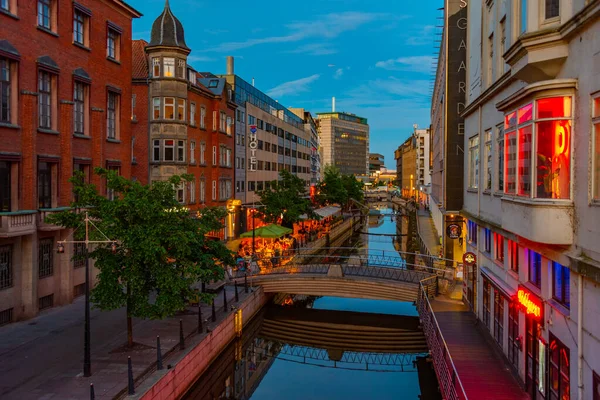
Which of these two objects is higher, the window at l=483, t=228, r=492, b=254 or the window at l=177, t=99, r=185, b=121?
the window at l=177, t=99, r=185, b=121

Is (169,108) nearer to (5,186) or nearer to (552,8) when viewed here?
(5,186)

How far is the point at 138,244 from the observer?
1697cm

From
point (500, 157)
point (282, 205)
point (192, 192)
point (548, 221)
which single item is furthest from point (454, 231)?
point (282, 205)

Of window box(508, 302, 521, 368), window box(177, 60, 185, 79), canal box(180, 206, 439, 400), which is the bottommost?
canal box(180, 206, 439, 400)

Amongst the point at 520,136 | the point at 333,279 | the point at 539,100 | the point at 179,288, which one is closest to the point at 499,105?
the point at 520,136

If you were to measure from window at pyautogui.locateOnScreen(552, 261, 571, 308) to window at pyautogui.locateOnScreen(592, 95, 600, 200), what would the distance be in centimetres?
261

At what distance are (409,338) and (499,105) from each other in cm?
1644

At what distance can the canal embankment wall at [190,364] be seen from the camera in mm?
14875

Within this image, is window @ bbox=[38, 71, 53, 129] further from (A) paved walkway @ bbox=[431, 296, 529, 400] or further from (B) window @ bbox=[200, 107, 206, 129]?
(A) paved walkway @ bbox=[431, 296, 529, 400]

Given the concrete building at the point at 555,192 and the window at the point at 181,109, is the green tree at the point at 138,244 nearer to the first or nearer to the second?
the concrete building at the point at 555,192

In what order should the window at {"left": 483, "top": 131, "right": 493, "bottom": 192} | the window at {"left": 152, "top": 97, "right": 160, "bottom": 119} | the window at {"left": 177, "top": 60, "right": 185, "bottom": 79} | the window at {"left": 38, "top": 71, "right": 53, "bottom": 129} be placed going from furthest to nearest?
the window at {"left": 152, "top": 97, "right": 160, "bottom": 119} → the window at {"left": 177, "top": 60, "right": 185, "bottom": 79} → the window at {"left": 38, "top": 71, "right": 53, "bottom": 129} → the window at {"left": 483, "top": 131, "right": 493, "bottom": 192}

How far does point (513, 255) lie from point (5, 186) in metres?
20.5

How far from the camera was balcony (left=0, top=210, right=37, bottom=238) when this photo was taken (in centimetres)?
2038

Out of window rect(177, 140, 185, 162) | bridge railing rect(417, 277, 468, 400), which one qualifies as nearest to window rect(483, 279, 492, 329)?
bridge railing rect(417, 277, 468, 400)
